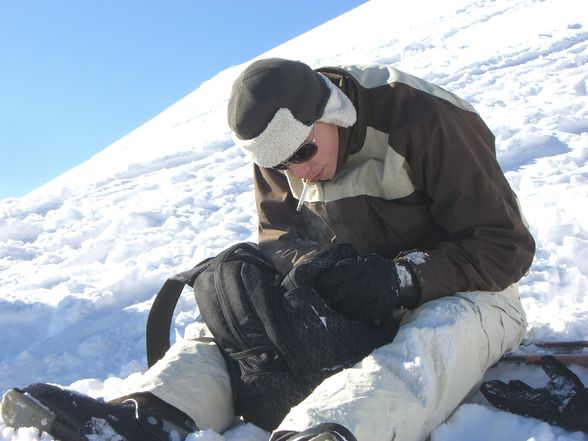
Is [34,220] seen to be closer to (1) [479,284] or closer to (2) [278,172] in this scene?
(2) [278,172]

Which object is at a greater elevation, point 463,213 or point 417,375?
point 463,213

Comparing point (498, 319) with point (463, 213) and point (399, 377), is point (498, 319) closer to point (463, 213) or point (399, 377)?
point (463, 213)

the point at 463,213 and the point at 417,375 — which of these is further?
the point at 463,213

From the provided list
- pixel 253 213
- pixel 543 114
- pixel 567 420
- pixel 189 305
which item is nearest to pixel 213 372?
pixel 567 420

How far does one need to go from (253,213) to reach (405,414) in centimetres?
458

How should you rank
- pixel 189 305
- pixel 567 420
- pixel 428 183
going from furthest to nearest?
pixel 189 305 → pixel 428 183 → pixel 567 420

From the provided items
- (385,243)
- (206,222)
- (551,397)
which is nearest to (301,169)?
(385,243)

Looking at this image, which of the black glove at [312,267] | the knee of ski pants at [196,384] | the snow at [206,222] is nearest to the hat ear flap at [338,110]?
the black glove at [312,267]

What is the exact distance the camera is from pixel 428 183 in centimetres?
209

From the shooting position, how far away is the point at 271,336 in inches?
71.7

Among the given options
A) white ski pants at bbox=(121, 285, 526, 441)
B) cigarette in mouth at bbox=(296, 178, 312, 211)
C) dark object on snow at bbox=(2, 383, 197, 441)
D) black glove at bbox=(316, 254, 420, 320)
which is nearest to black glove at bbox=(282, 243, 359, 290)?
black glove at bbox=(316, 254, 420, 320)

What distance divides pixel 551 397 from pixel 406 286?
50 cm

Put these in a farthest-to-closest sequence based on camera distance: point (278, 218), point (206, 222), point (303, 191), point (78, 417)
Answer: point (206, 222), point (278, 218), point (303, 191), point (78, 417)

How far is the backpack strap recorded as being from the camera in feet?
7.27
